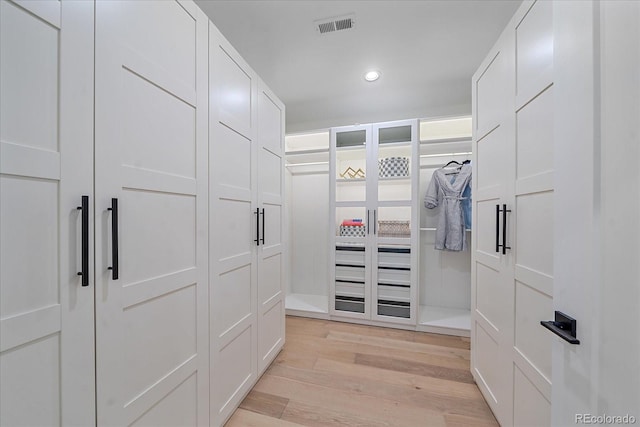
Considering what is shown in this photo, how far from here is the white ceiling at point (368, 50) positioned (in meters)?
1.82

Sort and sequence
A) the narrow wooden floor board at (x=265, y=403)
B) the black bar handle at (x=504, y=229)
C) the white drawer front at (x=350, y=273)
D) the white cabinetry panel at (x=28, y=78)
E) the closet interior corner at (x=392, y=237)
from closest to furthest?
the white cabinetry panel at (x=28, y=78), the black bar handle at (x=504, y=229), the narrow wooden floor board at (x=265, y=403), the closet interior corner at (x=392, y=237), the white drawer front at (x=350, y=273)

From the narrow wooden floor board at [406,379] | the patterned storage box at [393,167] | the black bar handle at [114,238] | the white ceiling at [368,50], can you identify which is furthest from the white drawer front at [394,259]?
the black bar handle at [114,238]

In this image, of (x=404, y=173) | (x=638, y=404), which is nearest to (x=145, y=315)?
(x=638, y=404)

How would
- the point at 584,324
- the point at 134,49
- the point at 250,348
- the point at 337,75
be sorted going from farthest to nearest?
the point at 337,75 < the point at 250,348 < the point at 134,49 < the point at 584,324

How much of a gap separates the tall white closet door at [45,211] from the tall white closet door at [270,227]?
1143mm

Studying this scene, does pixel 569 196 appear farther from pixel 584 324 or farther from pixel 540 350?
pixel 540 350

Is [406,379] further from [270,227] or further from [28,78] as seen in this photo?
[28,78]

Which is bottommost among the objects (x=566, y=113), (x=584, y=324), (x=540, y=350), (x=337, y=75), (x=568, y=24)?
(x=540, y=350)

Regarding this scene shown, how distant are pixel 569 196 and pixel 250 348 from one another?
1887 mm

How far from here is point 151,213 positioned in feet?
3.29

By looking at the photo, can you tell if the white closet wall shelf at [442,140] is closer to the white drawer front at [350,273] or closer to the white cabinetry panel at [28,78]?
the white drawer front at [350,273]

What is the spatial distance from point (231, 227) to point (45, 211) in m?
0.88

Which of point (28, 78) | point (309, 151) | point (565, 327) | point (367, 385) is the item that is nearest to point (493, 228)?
point (565, 327)

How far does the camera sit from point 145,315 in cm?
98
